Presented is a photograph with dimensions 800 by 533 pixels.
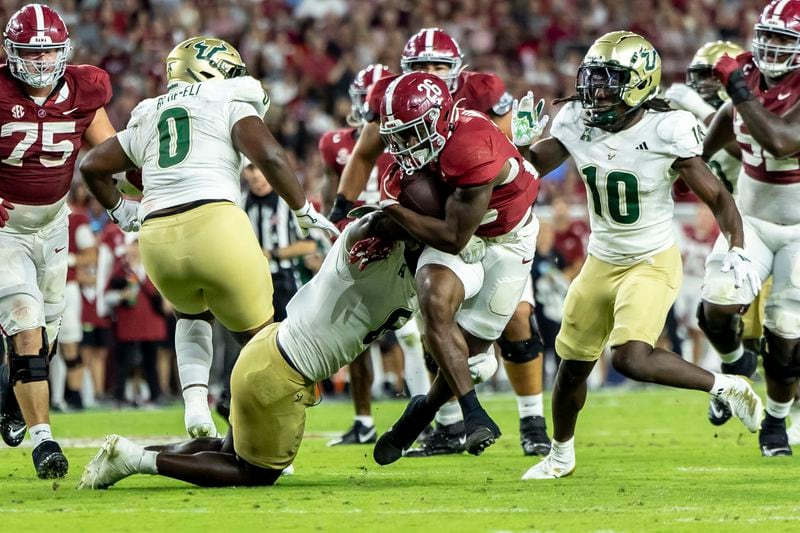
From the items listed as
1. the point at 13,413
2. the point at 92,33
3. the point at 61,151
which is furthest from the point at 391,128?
the point at 92,33

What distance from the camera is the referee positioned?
1024 centimetres

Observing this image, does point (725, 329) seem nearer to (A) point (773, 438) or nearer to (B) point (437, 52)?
(A) point (773, 438)

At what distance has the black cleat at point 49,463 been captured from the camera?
6.06m

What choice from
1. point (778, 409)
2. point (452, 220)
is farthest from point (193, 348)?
point (778, 409)

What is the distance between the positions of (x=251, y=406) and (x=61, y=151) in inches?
84.2

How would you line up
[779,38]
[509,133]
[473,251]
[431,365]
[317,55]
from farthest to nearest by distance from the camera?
[317,55] < [509,133] < [431,365] < [779,38] < [473,251]

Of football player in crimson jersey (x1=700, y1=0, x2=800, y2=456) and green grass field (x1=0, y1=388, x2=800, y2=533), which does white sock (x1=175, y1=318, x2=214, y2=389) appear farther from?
football player in crimson jersey (x1=700, y1=0, x2=800, y2=456)

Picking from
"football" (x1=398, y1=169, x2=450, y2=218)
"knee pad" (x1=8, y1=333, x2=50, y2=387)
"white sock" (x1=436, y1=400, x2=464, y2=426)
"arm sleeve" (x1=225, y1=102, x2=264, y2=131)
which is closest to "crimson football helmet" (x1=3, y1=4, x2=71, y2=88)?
"arm sleeve" (x1=225, y1=102, x2=264, y2=131)

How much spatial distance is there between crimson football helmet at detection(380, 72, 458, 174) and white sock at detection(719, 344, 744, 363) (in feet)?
9.01

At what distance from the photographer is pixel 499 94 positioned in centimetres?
791

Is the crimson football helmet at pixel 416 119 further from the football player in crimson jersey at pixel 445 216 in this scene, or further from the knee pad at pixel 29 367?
the knee pad at pixel 29 367

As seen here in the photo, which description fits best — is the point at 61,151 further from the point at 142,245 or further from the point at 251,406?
the point at 251,406

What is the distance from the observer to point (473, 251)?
18.7 feet

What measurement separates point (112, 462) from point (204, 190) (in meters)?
1.32
